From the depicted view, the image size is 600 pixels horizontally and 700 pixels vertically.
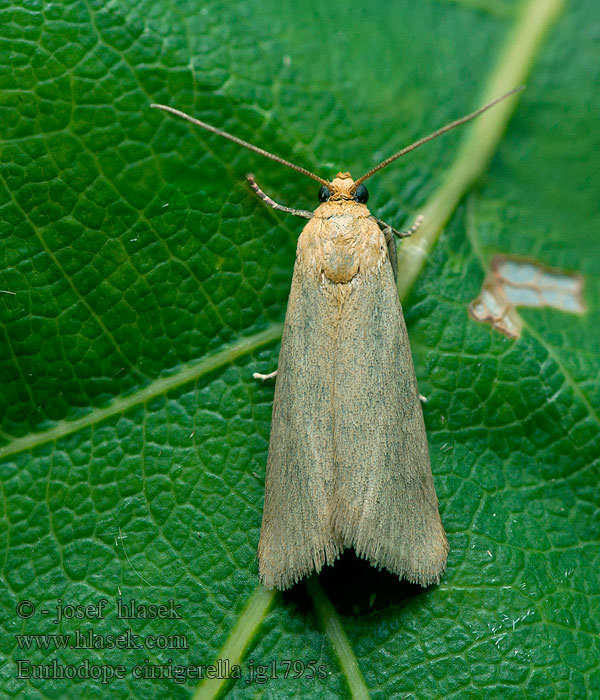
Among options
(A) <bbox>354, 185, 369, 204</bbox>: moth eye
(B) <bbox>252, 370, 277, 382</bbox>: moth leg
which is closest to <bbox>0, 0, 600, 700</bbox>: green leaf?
(B) <bbox>252, 370, 277, 382</bbox>: moth leg

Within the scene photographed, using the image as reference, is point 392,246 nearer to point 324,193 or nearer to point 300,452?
point 324,193

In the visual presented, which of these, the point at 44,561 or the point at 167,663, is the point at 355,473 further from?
the point at 44,561

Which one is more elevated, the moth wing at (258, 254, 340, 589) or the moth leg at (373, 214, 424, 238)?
the moth leg at (373, 214, 424, 238)

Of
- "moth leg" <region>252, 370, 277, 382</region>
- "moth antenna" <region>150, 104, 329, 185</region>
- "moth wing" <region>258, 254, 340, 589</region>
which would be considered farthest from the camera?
"moth leg" <region>252, 370, 277, 382</region>

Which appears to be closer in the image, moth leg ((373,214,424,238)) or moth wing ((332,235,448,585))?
moth wing ((332,235,448,585))

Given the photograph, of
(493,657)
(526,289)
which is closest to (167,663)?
(493,657)

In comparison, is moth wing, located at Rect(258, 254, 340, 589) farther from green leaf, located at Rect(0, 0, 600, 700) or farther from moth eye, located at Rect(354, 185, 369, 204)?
moth eye, located at Rect(354, 185, 369, 204)

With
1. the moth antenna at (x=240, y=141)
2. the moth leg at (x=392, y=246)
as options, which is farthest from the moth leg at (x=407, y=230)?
the moth antenna at (x=240, y=141)

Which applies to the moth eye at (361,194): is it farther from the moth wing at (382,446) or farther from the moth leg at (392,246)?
the moth wing at (382,446)
